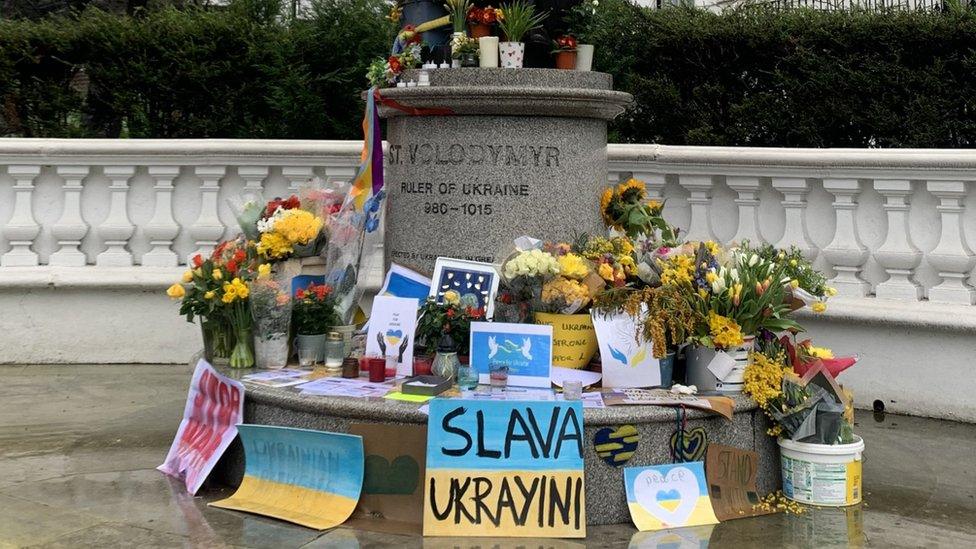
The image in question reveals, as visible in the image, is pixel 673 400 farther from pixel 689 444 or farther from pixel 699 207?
pixel 699 207

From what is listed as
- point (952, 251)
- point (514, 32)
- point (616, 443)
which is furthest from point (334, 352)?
point (952, 251)

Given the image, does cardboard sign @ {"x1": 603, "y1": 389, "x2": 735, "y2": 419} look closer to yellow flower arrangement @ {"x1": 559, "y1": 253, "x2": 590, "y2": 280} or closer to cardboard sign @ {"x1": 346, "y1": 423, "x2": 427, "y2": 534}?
yellow flower arrangement @ {"x1": 559, "y1": 253, "x2": 590, "y2": 280}

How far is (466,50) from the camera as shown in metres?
5.81

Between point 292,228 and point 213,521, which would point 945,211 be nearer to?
point 292,228

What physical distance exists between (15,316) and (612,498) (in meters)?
5.37

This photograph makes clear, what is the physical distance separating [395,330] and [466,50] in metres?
1.66

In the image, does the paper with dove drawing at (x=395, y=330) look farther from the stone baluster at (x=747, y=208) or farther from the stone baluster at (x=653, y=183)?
the stone baluster at (x=747, y=208)

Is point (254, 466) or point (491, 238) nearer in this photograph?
point (254, 466)

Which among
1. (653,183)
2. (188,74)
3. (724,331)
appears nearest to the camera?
(724,331)

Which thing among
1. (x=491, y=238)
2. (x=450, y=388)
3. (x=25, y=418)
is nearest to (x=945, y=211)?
(x=491, y=238)

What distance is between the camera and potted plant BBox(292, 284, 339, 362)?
5520 mm

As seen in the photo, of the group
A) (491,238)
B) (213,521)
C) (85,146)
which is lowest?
(213,521)

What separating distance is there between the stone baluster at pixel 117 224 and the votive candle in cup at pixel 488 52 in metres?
3.41

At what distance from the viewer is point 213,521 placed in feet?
14.7
